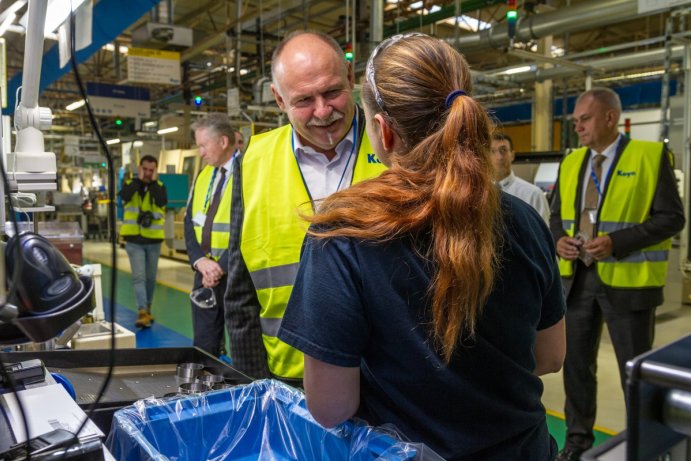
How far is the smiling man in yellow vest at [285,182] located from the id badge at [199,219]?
202cm

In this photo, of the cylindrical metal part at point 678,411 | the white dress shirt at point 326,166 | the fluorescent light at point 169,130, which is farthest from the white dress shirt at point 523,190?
the fluorescent light at point 169,130

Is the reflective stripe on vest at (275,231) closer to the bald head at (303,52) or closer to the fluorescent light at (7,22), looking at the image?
the bald head at (303,52)

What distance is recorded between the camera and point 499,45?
6.78 metres

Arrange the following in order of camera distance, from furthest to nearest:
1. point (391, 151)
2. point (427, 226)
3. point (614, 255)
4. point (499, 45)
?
point (499, 45), point (614, 255), point (391, 151), point (427, 226)

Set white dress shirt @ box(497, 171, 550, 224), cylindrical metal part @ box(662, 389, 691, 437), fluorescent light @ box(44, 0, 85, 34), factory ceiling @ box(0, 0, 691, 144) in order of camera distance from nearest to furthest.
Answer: cylindrical metal part @ box(662, 389, 691, 437)
fluorescent light @ box(44, 0, 85, 34)
white dress shirt @ box(497, 171, 550, 224)
factory ceiling @ box(0, 0, 691, 144)

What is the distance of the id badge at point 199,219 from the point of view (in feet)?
12.1

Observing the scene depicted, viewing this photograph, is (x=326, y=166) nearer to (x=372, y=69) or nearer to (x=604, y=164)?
(x=372, y=69)

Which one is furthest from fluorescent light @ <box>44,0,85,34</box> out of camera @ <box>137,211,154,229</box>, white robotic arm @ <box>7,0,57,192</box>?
camera @ <box>137,211,154,229</box>

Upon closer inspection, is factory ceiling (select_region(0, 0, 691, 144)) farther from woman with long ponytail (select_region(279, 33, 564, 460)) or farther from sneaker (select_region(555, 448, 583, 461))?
sneaker (select_region(555, 448, 583, 461))

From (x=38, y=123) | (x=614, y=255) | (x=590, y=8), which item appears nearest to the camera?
(x=38, y=123)

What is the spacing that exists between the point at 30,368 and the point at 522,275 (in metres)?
0.90

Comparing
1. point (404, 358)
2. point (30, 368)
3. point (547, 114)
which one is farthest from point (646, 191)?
point (547, 114)

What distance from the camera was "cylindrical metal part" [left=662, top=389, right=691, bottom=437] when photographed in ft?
1.27

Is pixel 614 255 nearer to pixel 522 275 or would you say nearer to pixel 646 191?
pixel 646 191
